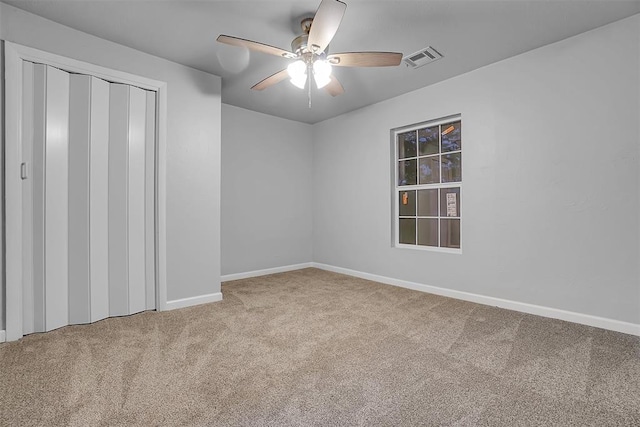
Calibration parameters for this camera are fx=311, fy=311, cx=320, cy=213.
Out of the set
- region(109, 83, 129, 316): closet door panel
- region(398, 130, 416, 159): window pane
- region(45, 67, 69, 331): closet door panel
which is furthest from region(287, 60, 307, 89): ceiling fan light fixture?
region(398, 130, 416, 159): window pane

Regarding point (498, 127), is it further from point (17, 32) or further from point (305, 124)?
point (17, 32)

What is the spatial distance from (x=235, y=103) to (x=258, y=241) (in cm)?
202

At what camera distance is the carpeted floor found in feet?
4.87

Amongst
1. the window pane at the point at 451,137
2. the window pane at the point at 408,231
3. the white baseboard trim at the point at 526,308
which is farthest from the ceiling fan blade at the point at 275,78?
the white baseboard trim at the point at 526,308

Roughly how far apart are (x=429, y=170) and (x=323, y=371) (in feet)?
9.38

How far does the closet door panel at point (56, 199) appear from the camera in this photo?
247 cm

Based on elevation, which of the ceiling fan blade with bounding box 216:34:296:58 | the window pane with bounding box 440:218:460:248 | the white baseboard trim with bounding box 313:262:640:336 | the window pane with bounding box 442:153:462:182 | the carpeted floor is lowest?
the carpeted floor

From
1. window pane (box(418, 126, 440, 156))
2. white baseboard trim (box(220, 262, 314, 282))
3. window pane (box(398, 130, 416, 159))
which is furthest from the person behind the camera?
white baseboard trim (box(220, 262, 314, 282))

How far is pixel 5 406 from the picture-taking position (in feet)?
5.01

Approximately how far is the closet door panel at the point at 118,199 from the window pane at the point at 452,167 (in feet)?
11.1

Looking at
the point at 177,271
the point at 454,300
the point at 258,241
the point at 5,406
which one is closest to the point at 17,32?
the point at 177,271

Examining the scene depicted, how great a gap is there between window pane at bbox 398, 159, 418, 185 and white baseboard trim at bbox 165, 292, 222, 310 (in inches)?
107

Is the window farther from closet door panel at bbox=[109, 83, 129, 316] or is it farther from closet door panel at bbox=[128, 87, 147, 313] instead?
closet door panel at bbox=[109, 83, 129, 316]

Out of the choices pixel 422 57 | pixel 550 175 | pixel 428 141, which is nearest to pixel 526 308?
pixel 550 175
